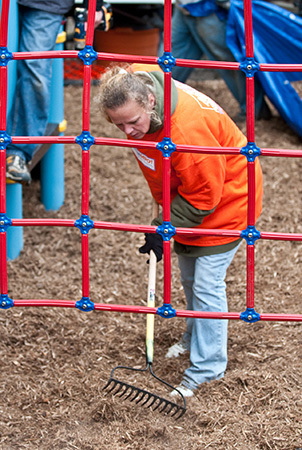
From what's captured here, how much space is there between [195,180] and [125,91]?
433mm

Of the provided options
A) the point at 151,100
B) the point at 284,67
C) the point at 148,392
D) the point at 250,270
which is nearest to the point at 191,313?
the point at 250,270

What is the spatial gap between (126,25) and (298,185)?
9.65ft

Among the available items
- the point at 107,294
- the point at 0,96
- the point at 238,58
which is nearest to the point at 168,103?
the point at 0,96

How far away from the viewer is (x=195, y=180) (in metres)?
2.60

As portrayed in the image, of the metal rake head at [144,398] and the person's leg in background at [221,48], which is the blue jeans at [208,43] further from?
the metal rake head at [144,398]

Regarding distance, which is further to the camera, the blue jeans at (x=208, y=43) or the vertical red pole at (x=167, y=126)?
the blue jeans at (x=208, y=43)

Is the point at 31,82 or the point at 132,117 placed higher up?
the point at 31,82

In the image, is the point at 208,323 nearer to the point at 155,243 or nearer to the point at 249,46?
the point at 155,243

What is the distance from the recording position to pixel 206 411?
2775 mm

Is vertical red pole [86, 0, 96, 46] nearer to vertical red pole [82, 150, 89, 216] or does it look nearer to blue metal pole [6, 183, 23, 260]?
vertical red pole [82, 150, 89, 216]

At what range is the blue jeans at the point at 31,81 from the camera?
390 centimetres

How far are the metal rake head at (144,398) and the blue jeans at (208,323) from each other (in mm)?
177

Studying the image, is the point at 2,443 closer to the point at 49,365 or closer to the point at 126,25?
the point at 49,365

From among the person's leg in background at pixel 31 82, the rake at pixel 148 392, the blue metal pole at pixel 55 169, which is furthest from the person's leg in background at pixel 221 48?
the rake at pixel 148 392
